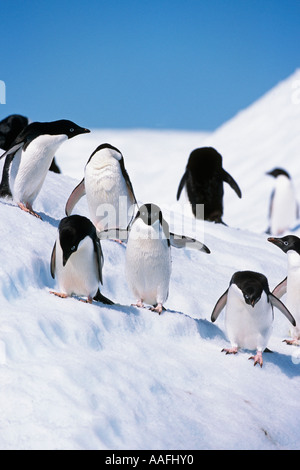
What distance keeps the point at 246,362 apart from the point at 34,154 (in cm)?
186

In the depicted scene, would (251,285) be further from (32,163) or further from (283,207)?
(283,207)

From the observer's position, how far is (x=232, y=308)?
3.92 meters

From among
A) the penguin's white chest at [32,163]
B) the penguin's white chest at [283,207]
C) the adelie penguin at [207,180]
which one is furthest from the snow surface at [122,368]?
the penguin's white chest at [283,207]

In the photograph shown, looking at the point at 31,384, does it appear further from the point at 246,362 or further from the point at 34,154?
the point at 34,154

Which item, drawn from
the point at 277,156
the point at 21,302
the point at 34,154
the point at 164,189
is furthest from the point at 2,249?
the point at 164,189

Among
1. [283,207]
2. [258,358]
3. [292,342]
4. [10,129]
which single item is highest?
[10,129]

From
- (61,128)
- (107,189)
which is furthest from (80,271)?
(61,128)

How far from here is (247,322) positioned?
386cm

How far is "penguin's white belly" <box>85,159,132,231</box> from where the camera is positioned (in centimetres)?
487

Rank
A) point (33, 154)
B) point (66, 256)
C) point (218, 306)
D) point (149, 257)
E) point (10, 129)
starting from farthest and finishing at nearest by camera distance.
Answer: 1. point (10, 129)
2. point (33, 154)
3. point (218, 306)
4. point (149, 257)
5. point (66, 256)

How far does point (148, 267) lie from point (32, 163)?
46.1 inches

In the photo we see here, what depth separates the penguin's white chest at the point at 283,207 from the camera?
1346 centimetres

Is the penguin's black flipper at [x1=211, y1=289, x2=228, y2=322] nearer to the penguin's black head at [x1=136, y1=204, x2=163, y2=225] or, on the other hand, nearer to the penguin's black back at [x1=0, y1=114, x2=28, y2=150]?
the penguin's black head at [x1=136, y1=204, x2=163, y2=225]

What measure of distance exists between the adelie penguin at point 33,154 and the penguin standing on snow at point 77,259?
3.48 feet
